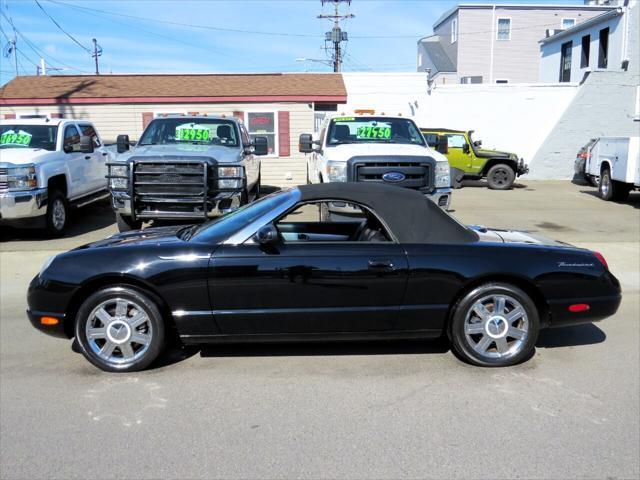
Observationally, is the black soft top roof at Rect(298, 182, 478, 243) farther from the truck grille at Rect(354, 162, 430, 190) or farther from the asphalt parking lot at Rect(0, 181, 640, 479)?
the truck grille at Rect(354, 162, 430, 190)

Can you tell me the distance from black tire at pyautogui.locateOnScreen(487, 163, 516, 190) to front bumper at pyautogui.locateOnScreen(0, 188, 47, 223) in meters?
13.6

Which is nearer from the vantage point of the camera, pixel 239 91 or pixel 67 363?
pixel 67 363

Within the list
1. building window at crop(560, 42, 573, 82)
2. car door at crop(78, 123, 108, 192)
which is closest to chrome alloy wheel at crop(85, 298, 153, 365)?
car door at crop(78, 123, 108, 192)

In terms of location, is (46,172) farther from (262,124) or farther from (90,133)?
(262,124)

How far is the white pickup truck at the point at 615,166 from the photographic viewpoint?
1370 cm

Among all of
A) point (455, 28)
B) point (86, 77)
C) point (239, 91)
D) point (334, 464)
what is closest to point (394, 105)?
point (239, 91)

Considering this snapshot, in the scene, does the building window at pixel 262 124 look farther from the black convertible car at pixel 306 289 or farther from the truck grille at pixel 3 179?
the black convertible car at pixel 306 289

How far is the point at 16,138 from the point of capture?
34.8 feet

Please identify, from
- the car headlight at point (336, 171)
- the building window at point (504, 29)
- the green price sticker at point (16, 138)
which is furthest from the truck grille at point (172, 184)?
the building window at point (504, 29)

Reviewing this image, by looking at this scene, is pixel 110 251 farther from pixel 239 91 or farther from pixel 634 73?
pixel 634 73

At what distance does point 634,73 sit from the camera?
68.7 ft

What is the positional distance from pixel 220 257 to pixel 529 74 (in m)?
35.0

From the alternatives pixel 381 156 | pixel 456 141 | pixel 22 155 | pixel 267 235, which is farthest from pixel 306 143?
pixel 456 141

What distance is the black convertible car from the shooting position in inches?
171
